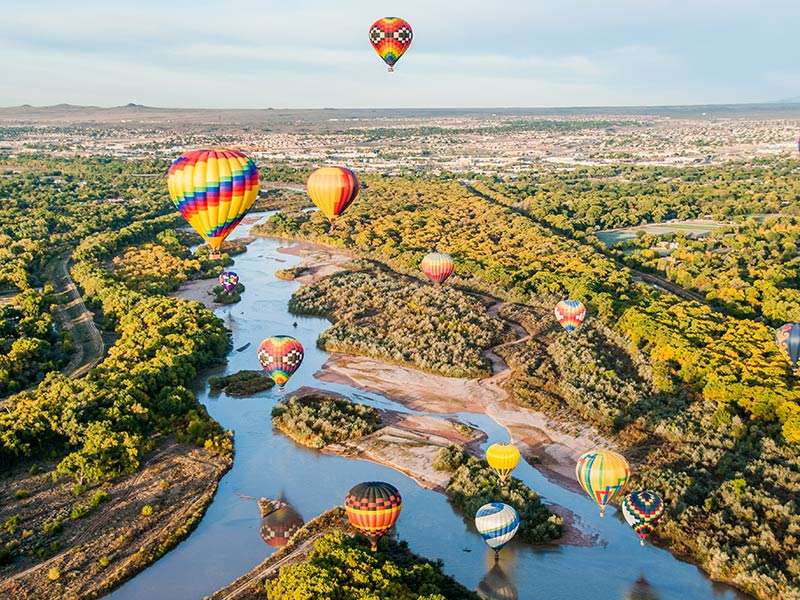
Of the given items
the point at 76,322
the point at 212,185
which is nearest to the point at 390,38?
the point at 212,185

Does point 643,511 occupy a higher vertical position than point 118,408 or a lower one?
higher

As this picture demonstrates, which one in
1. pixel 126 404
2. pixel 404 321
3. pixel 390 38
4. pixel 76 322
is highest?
pixel 390 38

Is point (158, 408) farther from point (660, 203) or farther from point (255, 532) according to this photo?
point (660, 203)

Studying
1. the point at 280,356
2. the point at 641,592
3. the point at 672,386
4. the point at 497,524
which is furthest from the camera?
the point at 672,386

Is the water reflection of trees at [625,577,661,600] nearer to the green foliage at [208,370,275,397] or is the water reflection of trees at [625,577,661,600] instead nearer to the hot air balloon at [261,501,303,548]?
the hot air balloon at [261,501,303,548]

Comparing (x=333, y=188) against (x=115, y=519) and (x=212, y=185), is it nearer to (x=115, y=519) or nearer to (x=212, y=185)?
(x=212, y=185)
